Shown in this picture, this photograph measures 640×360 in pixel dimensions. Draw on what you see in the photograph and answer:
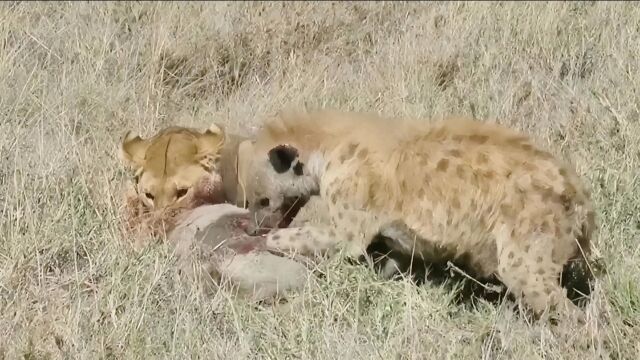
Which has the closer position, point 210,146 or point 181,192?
point 181,192

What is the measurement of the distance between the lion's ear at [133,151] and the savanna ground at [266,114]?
0.18 m

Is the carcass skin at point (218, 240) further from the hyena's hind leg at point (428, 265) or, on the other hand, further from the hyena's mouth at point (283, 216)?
the hyena's hind leg at point (428, 265)

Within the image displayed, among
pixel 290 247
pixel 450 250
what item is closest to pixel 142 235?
pixel 290 247

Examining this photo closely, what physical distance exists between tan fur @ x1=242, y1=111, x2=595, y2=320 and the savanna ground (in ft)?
0.63

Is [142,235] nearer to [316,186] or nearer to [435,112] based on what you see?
[316,186]

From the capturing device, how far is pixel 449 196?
474 centimetres

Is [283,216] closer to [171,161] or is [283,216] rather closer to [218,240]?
[218,240]

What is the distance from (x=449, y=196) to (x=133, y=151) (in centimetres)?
172

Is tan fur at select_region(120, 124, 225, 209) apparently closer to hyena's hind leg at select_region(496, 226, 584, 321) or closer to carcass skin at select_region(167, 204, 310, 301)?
carcass skin at select_region(167, 204, 310, 301)

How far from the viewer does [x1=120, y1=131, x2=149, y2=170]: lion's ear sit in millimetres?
5508

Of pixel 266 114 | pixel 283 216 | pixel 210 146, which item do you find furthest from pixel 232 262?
pixel 266 114

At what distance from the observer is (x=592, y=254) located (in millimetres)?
4832

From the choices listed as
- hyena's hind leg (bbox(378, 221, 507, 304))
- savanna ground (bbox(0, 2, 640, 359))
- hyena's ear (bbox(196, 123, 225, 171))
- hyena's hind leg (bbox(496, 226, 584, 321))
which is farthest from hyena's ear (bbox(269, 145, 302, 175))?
hyena's hind leg (bbox(496, 226, 584, 321))

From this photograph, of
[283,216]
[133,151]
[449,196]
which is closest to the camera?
[449,196]
